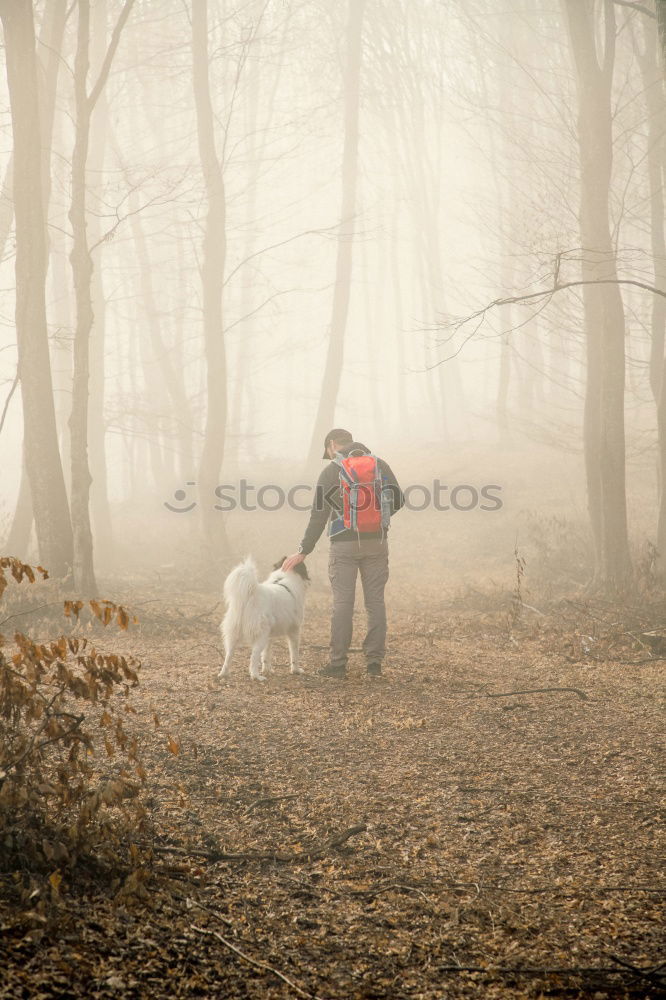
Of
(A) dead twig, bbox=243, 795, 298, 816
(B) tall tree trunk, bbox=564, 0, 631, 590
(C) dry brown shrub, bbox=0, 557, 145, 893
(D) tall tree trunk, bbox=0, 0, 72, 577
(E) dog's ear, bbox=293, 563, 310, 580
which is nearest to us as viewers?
(C) dry brown shrub, bbox=0, 557, 145, 893

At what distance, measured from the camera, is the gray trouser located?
736cm

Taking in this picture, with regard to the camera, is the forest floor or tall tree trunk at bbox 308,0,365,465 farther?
tall tree trunk at bbox 308,0,365,465

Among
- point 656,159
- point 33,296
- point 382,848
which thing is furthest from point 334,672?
point 656,159

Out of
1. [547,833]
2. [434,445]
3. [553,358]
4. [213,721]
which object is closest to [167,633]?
[213,721]

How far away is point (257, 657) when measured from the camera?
23.3ft

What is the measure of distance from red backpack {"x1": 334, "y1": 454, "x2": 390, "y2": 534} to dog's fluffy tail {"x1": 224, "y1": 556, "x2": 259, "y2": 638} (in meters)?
1.09

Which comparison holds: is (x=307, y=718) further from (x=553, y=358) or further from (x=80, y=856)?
(x=553, y=358)

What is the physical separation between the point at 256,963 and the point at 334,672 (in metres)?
4.72

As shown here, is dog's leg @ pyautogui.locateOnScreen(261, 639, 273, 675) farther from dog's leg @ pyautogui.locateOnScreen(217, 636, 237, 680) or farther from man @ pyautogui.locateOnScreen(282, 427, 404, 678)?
man @ pyautogui.locateOnScreen(282, 427, 404, 678)

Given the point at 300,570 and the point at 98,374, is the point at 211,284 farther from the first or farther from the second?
the point at 300,570

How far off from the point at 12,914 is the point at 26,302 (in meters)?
8.80

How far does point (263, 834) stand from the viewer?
3812mm

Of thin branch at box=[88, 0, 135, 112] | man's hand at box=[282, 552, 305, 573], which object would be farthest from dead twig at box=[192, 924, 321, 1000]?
thin branch at box=[88, 0, 135, 112]

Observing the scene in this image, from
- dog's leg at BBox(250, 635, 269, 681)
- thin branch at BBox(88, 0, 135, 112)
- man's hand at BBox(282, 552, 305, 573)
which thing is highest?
thin branch at BBox(88, 0, 135, 112)
